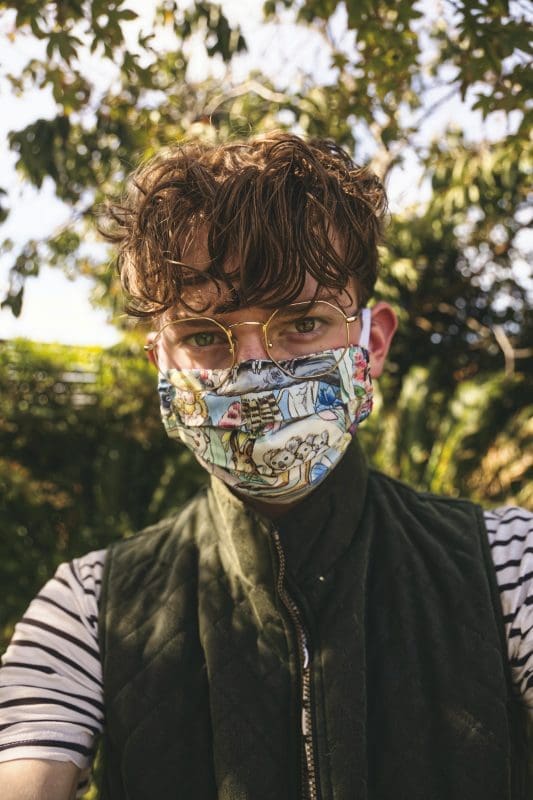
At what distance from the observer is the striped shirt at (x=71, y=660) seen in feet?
5.15

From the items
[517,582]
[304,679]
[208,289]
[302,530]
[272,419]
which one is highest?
[208,289]

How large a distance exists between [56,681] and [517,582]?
1.11m

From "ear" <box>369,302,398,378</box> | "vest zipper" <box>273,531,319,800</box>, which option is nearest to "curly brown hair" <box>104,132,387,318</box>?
"ear" <box>369,302,398,378</box>

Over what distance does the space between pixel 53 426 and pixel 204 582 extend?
346 centimetres

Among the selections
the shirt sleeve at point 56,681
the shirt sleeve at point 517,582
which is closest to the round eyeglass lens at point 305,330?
the shirt sleeve at point 517,582

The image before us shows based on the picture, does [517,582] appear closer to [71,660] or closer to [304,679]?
[304,679]

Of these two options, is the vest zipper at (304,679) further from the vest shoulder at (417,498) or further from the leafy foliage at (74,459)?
the leafy foliage at (74,459)

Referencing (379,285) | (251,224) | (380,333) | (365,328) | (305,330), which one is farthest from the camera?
(379,285)

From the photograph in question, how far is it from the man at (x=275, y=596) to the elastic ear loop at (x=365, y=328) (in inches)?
0.6

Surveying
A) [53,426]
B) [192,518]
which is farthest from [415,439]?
[192,518]

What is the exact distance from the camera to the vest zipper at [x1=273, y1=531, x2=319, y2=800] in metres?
1.55

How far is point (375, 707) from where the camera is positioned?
164cm

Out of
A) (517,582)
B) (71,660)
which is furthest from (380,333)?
(71,660)

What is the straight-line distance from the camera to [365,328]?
189cm
